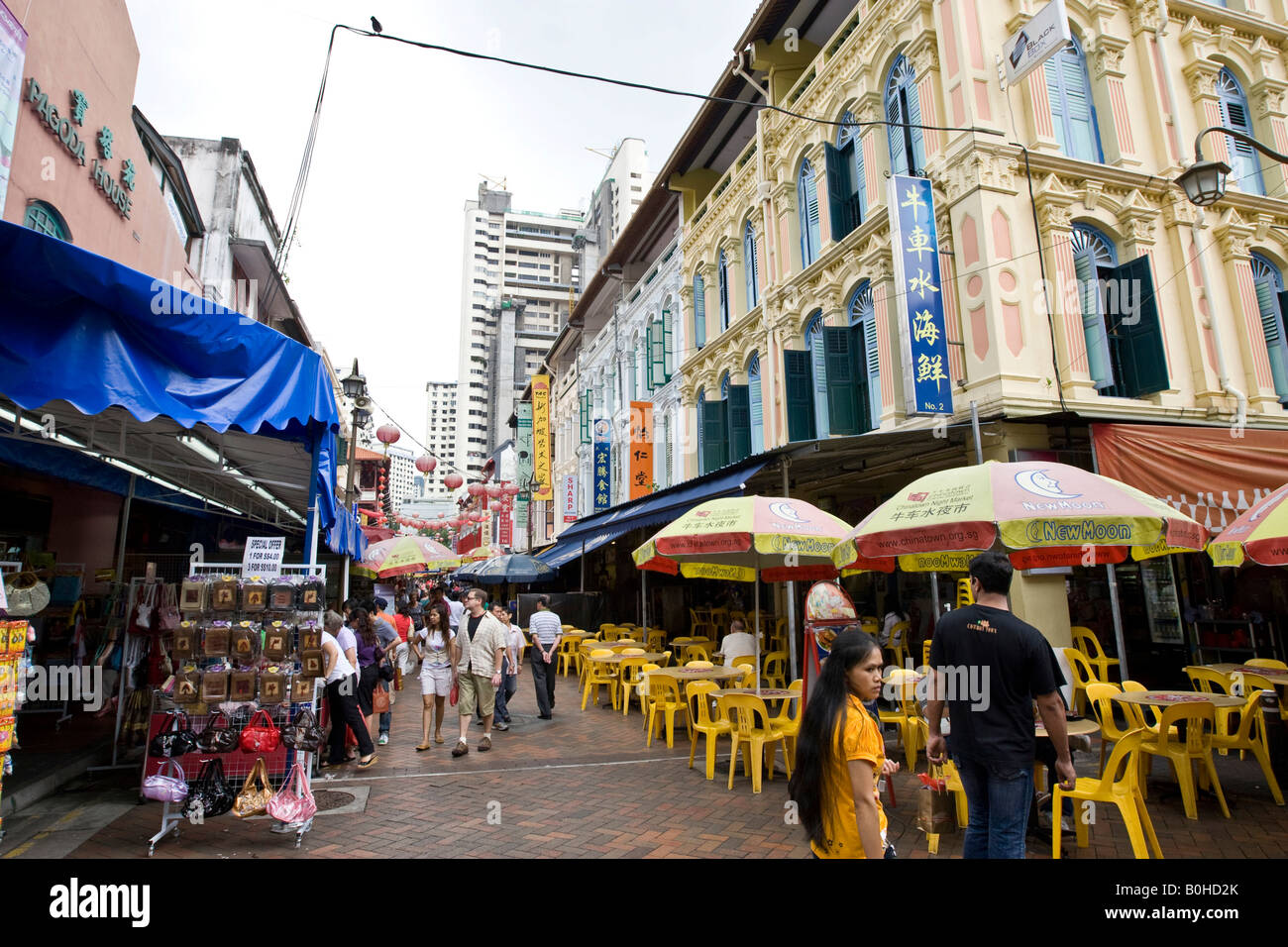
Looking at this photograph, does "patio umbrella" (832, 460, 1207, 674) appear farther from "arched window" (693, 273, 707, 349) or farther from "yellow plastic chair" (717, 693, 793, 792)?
"arched window" (693, 273, 707, 349)

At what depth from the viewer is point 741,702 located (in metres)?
6.34

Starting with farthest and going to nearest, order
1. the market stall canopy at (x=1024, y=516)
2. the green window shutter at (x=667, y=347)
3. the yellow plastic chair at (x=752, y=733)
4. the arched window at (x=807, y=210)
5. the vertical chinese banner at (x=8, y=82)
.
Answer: the green window shutter at (x=667, y=347) < the arched window at (x=807, y=210) < the vertical chinese banner at (x=8, y=82) < the yellow plastic chair at (x=752, y=733) < the market stall canopy at (x=1024, y=516)

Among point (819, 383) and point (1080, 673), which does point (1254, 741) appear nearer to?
point (1080, 673)

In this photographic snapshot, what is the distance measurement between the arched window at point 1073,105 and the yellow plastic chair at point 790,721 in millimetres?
9376

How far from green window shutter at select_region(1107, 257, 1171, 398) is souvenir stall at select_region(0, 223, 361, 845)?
1069cm

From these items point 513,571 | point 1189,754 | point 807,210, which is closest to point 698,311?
point 807,210

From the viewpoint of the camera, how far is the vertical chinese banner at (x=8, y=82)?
22.4 ft

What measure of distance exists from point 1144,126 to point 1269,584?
725 centimetres

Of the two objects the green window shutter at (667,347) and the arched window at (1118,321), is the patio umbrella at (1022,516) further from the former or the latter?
the green window shutter at (667,347)

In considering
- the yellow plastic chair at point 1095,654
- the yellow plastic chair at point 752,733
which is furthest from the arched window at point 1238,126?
the yellow plastic chair at point 752,733

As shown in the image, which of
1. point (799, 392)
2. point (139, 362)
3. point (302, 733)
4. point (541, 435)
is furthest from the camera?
point (541, 435)

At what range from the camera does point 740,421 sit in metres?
15.9

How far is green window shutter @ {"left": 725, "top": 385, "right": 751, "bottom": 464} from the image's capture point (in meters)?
15.8

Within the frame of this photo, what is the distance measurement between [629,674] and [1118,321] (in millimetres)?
9151
